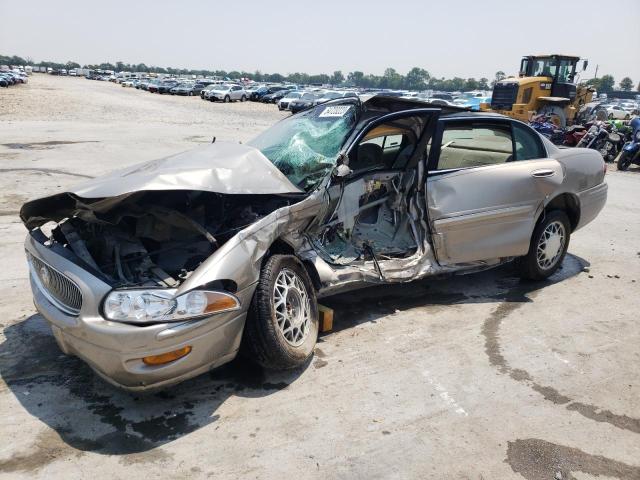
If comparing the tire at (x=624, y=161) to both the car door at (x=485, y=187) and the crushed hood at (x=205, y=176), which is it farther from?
the crushed hood at (x=205, y=176)

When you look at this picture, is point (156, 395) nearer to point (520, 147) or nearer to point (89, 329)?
point (89, 329)

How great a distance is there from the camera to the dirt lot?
2.75 meters

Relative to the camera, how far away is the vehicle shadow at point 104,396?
2910mm

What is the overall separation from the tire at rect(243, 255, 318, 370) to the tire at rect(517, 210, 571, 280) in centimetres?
261

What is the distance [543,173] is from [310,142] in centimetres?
236

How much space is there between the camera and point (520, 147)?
17.1 feet

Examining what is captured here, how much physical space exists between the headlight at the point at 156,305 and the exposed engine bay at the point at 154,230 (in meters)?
0.26

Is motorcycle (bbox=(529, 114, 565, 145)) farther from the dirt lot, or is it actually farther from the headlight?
the headlight

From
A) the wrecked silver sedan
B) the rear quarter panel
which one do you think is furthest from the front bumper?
the rear quarter panel

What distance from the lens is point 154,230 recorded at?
376 cm

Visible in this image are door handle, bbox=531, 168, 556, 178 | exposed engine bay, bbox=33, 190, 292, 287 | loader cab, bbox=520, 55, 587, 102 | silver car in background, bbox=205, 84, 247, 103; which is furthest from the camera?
silver car in background, bbox=205, 84, 247, 103

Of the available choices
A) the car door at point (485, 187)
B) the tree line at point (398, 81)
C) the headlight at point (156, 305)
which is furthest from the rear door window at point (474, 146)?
the tree line at point (398, 81)

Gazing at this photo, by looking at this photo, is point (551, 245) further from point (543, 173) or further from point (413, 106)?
point (413, 106)

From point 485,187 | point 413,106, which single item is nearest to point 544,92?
point 485,187
